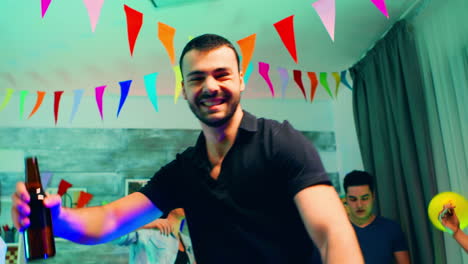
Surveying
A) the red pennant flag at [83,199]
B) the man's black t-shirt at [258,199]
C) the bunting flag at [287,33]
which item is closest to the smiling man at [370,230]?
the bunting flag at [287,33]

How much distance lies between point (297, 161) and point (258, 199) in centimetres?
14

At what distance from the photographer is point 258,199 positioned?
1.03 metres

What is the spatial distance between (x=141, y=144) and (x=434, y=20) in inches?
121

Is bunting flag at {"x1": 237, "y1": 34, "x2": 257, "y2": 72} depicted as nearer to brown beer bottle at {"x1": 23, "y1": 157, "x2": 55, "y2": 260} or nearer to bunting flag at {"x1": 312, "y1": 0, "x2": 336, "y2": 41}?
bunting flag at {"x1": 312, "y1": 0, "x2": 336, "y2": 41}

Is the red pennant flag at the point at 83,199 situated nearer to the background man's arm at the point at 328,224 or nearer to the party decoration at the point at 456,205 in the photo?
the party decoration at the point at 456,205

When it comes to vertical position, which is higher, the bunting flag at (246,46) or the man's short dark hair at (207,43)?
the bunting flag at (246,46)

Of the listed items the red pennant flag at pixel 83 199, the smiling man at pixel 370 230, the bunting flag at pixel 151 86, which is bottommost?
the smiling man at pixel 370 230

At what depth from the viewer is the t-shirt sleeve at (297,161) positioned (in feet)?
3.09

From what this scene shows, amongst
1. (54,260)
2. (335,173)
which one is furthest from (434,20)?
(54,260)

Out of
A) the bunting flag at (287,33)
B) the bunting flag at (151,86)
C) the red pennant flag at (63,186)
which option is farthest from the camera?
the red pennant flag at (63,186)

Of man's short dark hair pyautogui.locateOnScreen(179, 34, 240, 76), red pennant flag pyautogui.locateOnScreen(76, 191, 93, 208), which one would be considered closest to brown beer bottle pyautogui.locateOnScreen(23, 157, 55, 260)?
man's short dark hair pyautogui.locateOnScreen(179, 34, 240, 76)

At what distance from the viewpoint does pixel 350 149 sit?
14.5ft

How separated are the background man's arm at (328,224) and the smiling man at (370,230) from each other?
2.11 meters

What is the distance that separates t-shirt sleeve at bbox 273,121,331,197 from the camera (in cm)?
94
